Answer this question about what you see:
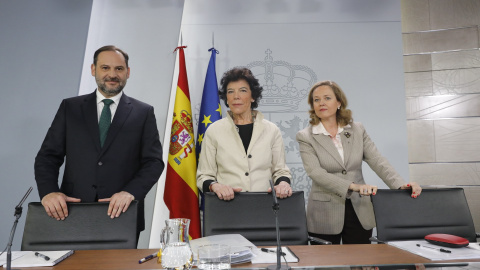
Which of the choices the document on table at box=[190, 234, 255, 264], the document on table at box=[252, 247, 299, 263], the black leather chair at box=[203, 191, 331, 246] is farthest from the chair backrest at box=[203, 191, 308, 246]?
the document on table at box=[252, 247, 299, 263]

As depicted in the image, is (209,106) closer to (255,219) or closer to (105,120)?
(105,120)

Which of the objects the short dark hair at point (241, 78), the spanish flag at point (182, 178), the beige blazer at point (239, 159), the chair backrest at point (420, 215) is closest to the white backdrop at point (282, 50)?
the spanish flag at point (182, 178)

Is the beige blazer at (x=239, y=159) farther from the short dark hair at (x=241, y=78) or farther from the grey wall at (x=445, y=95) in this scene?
the grey wall at (x=445, y=95)

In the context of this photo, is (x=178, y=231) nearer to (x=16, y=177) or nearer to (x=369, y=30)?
(x=16, y=177)

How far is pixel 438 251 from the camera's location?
1.40 meters

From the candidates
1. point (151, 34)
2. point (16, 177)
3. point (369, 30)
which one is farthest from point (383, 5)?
point (16, 177)

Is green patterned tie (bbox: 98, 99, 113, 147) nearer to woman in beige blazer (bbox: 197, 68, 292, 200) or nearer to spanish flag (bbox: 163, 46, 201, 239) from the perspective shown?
woman in beige blazer (bbox: 197, 68, 292, 200)

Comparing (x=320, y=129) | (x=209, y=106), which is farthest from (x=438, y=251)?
(x=209, y=106)

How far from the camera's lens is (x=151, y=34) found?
148 inches

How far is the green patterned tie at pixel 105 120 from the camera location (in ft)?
7.00

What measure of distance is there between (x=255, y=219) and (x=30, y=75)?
2.79m

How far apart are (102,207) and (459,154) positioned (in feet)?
11.3

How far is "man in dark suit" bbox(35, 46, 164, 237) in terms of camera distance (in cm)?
204

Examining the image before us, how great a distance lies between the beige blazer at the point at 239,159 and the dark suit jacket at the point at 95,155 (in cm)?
35
